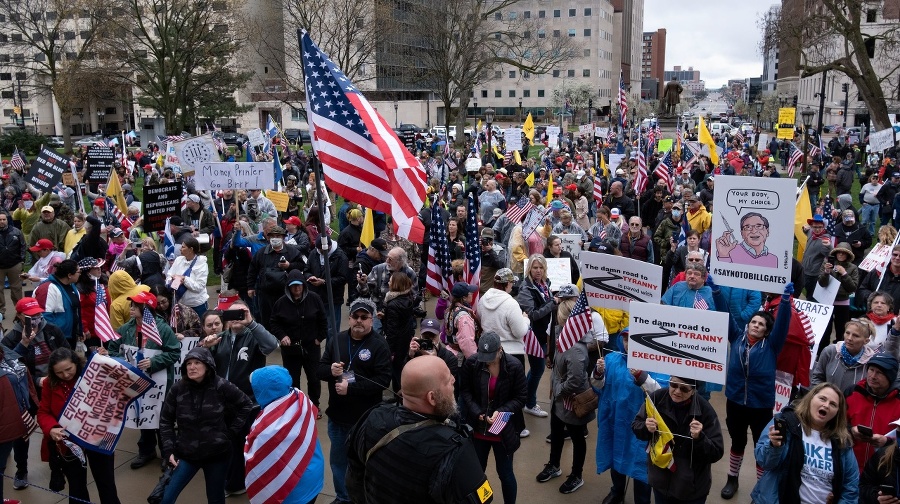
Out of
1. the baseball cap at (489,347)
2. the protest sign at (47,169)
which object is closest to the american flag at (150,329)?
the baseball cap at (489,347)

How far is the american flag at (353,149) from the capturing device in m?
5.58

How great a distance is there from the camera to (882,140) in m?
20.7

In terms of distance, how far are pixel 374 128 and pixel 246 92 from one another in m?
69.9

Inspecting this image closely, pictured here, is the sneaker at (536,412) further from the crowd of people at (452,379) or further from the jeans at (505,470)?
the jeans at (505,470)

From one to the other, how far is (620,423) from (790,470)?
132cm

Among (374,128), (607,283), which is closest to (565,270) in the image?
(607,283)

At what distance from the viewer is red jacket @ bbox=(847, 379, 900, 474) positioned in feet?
16.4

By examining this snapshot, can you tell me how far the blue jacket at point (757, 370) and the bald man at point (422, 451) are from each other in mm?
3510

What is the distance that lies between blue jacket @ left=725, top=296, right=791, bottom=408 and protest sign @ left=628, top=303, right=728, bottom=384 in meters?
1.10

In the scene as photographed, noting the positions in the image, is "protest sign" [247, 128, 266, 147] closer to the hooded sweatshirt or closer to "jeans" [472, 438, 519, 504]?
the hooded sweatshirt

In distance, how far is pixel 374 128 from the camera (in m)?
5.73

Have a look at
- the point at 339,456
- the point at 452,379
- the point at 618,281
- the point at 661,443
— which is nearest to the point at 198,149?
the point at 339,456

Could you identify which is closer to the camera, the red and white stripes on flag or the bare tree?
the red and white stripes on flag

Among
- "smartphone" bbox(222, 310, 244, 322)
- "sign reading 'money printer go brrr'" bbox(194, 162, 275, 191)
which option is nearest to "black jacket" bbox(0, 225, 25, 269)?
"sign reading 'money printer go brrr'" bbox(194, 162, 275, 191)
